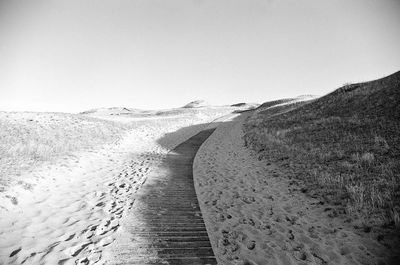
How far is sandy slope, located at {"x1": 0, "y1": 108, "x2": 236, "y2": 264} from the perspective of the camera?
5.60 meters

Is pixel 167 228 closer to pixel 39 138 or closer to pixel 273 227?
pixel 273 227

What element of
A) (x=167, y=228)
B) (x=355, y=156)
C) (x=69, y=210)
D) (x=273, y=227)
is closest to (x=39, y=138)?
(x=69, y=210)

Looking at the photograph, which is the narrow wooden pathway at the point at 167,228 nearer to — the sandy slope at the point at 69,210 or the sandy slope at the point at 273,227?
the sandy slope at the point at 273,227

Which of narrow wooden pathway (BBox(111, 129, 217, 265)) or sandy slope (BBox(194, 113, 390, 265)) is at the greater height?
narrow wooden pathway (BBox(111, 129, 217, 265))

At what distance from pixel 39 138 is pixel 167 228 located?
13.3 m

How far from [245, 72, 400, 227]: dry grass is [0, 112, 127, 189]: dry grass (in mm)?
11519

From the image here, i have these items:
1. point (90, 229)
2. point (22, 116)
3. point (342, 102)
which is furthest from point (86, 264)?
point (342, 102)

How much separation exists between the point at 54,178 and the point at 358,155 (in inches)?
531

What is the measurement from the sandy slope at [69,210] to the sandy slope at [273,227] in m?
2.85

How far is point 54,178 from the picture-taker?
405 inches

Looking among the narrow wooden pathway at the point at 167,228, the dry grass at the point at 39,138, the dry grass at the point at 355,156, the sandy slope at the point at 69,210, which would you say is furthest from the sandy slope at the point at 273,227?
the dry grass at the point at 39,138


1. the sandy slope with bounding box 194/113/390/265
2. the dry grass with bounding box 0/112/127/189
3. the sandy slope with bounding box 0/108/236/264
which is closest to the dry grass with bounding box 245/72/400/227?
the sandy slope with bounding box 194/113/390/265

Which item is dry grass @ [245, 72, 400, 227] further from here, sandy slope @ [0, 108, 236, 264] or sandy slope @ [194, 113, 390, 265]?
sandy slope @ [0, 108, 236, 264]

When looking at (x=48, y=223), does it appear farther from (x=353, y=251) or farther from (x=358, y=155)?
(x=358, y=155)
